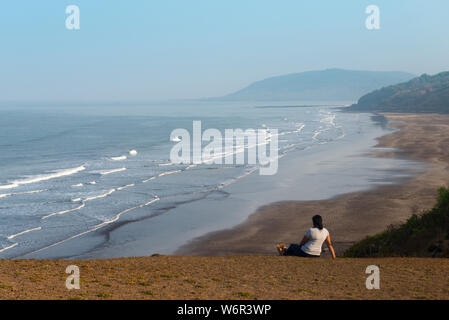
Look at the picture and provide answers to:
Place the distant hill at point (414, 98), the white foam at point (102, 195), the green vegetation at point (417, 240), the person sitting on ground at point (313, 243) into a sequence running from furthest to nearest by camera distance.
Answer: the distant hill at point (414, 98) < the white foam at point (102, 195) < the green vegetation at point (417, 240) < the person sitting on ground at point (313, 243)

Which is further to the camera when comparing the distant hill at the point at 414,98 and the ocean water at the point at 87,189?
the distant hill at the point at 414,98

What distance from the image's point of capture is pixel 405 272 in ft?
32.0

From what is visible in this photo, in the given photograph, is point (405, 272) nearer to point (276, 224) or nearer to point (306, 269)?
point (306, 269)

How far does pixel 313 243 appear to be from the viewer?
37.0 feet

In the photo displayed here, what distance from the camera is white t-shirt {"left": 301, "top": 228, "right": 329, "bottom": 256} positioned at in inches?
434

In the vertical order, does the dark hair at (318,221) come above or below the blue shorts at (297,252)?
above

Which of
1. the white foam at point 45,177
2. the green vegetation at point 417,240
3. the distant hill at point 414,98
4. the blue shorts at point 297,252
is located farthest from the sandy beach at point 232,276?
the distant hill at point 414,98

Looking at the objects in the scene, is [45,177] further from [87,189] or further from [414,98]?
[414,98]

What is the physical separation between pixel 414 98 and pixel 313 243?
445ft

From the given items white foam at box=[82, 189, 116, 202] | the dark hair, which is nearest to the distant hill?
white foam at box=[82, 189, 116, 202]

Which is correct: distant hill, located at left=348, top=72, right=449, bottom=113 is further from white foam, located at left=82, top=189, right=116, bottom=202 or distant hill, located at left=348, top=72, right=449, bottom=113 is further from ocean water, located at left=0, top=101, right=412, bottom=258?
white foam, located at left=82, top=189, right=116, bottom=202

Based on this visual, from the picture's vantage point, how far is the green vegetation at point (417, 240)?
12.0 m

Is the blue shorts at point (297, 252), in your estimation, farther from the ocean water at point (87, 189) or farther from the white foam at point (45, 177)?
the white foam at point (45, 177)
